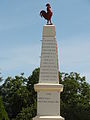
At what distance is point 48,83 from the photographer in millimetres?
20016

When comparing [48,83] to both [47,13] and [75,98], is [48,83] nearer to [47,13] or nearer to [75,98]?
[47,13]

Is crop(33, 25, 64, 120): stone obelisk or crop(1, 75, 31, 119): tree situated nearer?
crop(33, 25, 64, 120): stone obelisk

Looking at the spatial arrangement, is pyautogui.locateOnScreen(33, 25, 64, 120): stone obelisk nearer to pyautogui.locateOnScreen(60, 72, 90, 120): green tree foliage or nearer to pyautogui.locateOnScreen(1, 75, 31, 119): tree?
pyautogui.locateOnScreen(60, 72, 90, 120): green tree foliage

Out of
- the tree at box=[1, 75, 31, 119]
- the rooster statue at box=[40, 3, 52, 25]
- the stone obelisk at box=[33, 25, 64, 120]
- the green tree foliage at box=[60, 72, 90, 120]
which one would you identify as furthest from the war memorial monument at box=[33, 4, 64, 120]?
the tree at box=[1, 75, 31, 119]

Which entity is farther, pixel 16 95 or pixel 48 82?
pixel 16 95

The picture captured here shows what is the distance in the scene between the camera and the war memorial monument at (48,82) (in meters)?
19.6

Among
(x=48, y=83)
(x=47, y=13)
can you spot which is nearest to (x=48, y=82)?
(x=48, y=83)

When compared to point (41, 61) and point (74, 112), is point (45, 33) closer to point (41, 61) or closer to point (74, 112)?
point (41, 61)

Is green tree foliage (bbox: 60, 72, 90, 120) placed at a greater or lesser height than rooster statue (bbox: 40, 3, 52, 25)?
lesser

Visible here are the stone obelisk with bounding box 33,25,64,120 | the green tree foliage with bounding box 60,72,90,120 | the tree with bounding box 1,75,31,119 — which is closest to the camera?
the stone obelisk with bounding box 33,25,64,120

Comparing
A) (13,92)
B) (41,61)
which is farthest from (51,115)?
(13,92)

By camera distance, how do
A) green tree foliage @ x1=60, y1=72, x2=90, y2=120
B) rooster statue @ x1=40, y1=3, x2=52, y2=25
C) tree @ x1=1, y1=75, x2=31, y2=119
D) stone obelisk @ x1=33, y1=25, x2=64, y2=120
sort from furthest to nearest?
tree @ x1=1, y1=75, x2=31, y2=119, green tree foliage @ x1=60, y1=72, x2=90, y2=120, rooster statue @ x1=40, y1=3, x2=52, y2=25, stone obelisk @ x1=33, y1=25, x2=64, y2=120

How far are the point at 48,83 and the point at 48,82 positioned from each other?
0.06 meters

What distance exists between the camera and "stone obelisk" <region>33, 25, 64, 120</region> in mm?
19594
